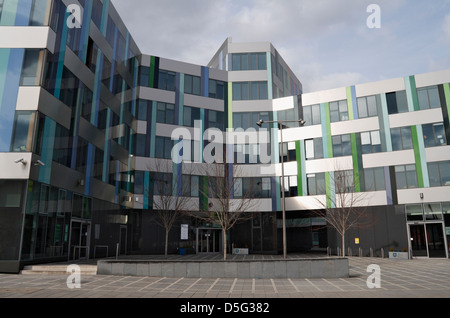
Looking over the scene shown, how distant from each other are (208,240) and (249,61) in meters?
20.0

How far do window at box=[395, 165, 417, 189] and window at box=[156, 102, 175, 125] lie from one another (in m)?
22.0

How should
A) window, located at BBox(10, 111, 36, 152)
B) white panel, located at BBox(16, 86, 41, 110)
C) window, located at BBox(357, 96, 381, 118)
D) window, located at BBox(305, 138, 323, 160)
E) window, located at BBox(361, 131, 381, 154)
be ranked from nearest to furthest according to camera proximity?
window, located at BBox(10, 111, 36, 152) < white panel, located at BBox(16, 86, 41, 110) < window, located at BBox(361, 131, 381, 154) < window, located at BBox(357, 96, 381, 118) < window, located at BBox(305, 138, 323, 160)

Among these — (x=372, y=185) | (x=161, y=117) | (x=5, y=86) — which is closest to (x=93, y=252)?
(x=5, y=86)

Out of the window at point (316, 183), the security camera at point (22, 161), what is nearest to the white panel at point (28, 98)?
the security camera at point (22, 161)

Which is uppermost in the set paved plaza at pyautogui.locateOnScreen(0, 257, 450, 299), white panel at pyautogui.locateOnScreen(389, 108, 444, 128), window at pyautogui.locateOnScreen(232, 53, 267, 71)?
window at pyautogui.locateOnScreen(232, 53, 267, 71)

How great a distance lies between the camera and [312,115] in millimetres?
37969

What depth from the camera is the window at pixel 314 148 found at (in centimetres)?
3696

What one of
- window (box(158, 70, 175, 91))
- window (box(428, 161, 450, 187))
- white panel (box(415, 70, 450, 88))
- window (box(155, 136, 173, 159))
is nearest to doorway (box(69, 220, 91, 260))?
window (box(155, 136, 173, 159))

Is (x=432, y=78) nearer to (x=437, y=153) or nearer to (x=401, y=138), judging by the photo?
(x=401, y=138)

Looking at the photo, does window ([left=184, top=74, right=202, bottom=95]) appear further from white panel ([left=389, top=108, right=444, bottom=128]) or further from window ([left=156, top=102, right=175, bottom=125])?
white panel ([left=389, top=108, right=444, bottom=128])

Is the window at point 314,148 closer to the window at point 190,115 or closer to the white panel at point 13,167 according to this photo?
the window at point 190,115

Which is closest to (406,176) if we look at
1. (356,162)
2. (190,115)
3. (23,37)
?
(356,162)

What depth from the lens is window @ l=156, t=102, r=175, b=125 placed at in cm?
3706

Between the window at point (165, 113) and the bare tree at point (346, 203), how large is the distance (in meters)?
16.9
